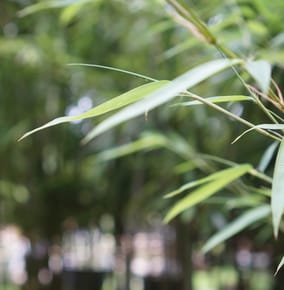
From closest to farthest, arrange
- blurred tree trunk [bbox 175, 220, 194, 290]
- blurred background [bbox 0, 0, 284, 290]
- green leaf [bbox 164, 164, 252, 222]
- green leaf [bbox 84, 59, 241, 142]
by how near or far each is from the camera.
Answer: green leaf [bbox 84, 59, 241, 142], green leaf [bbox 164, 164, 252, 222], blurred background [bbox 0, 0, 284, 290], blurred tree trunk [bbox 175, 220, 194, 290]

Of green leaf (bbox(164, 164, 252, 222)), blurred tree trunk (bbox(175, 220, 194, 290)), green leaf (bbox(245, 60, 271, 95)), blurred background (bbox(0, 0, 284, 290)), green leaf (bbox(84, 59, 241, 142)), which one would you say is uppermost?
blurred background (bbox(0, 0, 284, 290))

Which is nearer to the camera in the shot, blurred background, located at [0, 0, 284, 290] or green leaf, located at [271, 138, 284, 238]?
green leaf, located at [271, 138, 284, 238]

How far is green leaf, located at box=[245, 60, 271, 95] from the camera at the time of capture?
1.06ft

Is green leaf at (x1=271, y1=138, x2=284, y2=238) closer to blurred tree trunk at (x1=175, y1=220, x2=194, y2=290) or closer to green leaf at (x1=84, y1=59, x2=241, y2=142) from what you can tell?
green leaf at (x1=84, y1=59, x2=241, y2=142)

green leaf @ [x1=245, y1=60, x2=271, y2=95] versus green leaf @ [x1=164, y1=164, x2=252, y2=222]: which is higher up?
green leaf @ [x1=245, y1=60, x2=271, y2=95]

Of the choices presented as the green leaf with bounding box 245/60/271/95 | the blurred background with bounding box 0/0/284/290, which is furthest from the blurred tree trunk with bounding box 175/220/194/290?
the green leaf with bounding box 245/60/271/95

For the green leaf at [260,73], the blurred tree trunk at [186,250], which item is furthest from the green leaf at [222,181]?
the blurred tree trunk at [186,250]

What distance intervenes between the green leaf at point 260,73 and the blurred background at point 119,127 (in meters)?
0.24

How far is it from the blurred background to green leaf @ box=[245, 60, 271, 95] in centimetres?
24

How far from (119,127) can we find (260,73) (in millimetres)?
908

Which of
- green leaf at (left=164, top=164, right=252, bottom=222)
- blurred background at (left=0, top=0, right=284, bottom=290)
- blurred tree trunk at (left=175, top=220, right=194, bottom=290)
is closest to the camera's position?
green leaf at (left=164, top=164, right=252, bottom=222)

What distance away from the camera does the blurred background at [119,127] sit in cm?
84

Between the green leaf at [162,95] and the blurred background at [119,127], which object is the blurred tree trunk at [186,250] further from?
the green leaf at [162,95]

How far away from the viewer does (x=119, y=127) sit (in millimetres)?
1243
